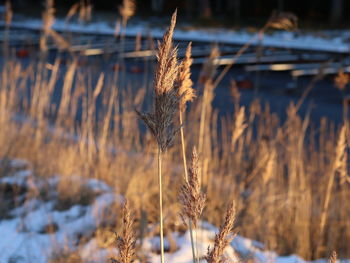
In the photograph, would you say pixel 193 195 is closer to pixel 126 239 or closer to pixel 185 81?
pixel 126 239

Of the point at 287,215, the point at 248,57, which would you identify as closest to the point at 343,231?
the point at 287,215

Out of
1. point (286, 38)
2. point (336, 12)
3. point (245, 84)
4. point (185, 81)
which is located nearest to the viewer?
point (185, 81)

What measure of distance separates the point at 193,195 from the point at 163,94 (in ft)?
0.81

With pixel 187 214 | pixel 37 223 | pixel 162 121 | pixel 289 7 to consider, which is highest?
pixel 289 7

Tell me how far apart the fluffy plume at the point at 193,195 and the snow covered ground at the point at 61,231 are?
1.33 meters

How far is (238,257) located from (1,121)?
2517mm

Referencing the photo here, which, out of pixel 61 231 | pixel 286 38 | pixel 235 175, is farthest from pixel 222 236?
pixel 286 38

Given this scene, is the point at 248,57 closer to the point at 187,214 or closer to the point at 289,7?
the point at 187,214

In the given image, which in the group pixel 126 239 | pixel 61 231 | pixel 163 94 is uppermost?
pixel 163 94

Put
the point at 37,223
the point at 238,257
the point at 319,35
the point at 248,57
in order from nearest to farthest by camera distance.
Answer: the point at 238,257 < the point at 37,223 < the point at 248,57 < the point at 319,35

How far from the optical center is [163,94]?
1229mm

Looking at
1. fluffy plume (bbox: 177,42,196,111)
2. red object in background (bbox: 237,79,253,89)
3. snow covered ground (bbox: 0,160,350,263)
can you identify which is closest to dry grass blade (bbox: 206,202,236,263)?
fluffy plume (bbox: 177,42,196,111)

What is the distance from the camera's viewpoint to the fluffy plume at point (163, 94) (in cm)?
123

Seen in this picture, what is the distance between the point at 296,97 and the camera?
910 cm
